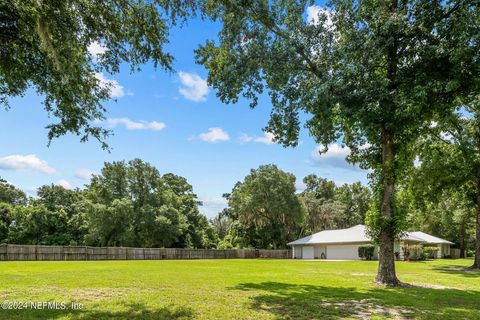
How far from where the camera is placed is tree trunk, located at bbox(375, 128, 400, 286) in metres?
13.5

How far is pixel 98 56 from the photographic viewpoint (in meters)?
8.90

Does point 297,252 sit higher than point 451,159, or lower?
lower

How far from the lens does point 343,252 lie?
146 feet

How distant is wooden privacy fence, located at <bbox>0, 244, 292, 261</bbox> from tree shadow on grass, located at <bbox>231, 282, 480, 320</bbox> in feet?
80.5

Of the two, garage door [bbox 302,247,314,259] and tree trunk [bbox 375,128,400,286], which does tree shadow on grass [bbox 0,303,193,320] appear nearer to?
tree trunk [bbox 375,128,400,286]

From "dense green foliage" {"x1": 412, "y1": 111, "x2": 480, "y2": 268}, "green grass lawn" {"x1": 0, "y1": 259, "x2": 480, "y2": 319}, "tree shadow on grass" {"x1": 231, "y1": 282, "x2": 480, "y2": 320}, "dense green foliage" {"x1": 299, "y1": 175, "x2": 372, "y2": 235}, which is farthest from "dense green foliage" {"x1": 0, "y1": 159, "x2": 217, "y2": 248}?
"tree shadow on grass" {"x1": 231, "y1": 282, "x2": 480, "y2": 320}

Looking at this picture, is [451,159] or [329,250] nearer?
[451,159]

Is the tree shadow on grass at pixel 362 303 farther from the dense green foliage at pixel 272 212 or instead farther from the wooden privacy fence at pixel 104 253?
the dense green foliage at pixel 272 212

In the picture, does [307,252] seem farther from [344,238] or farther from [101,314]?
[101,314]

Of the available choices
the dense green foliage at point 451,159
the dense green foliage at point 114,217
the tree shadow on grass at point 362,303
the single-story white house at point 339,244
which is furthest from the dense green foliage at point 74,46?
the single-story white house at point 339,244

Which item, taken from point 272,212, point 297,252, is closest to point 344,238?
point 297,252

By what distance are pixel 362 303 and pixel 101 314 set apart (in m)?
5.94

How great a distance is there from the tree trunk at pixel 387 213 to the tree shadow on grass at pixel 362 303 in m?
1.62

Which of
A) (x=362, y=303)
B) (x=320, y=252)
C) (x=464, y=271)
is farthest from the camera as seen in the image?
(x=320, y=252)
